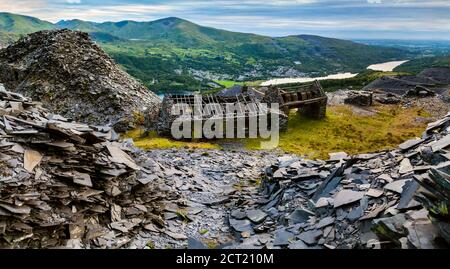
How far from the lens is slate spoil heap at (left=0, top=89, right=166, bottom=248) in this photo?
13016 mm

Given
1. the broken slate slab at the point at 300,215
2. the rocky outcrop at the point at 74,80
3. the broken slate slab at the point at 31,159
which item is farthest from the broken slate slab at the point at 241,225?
the rocky outcrop at the point at 74,80

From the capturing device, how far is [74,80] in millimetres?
38312

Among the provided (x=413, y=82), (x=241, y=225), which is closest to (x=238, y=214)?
(x=241, y=225)

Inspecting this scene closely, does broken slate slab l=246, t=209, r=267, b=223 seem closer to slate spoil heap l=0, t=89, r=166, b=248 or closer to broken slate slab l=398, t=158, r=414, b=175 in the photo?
slate spoil heap l=0, t=89, r=166, b=248

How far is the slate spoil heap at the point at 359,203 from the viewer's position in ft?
33.8

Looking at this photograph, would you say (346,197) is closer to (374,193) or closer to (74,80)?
(374,193)

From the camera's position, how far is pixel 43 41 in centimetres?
4197

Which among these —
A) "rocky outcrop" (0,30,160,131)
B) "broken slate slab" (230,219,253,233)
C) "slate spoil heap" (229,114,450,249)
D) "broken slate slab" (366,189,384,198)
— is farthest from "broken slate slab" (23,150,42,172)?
"rocky outcrop" (0,30,160,131)

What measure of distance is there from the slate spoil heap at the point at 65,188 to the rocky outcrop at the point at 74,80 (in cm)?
1838

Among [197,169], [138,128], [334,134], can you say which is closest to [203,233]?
[197,169]

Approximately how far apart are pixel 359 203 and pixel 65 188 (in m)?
11.2

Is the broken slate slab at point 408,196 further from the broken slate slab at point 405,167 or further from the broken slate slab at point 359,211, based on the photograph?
the broken slate slab at point 405,167
